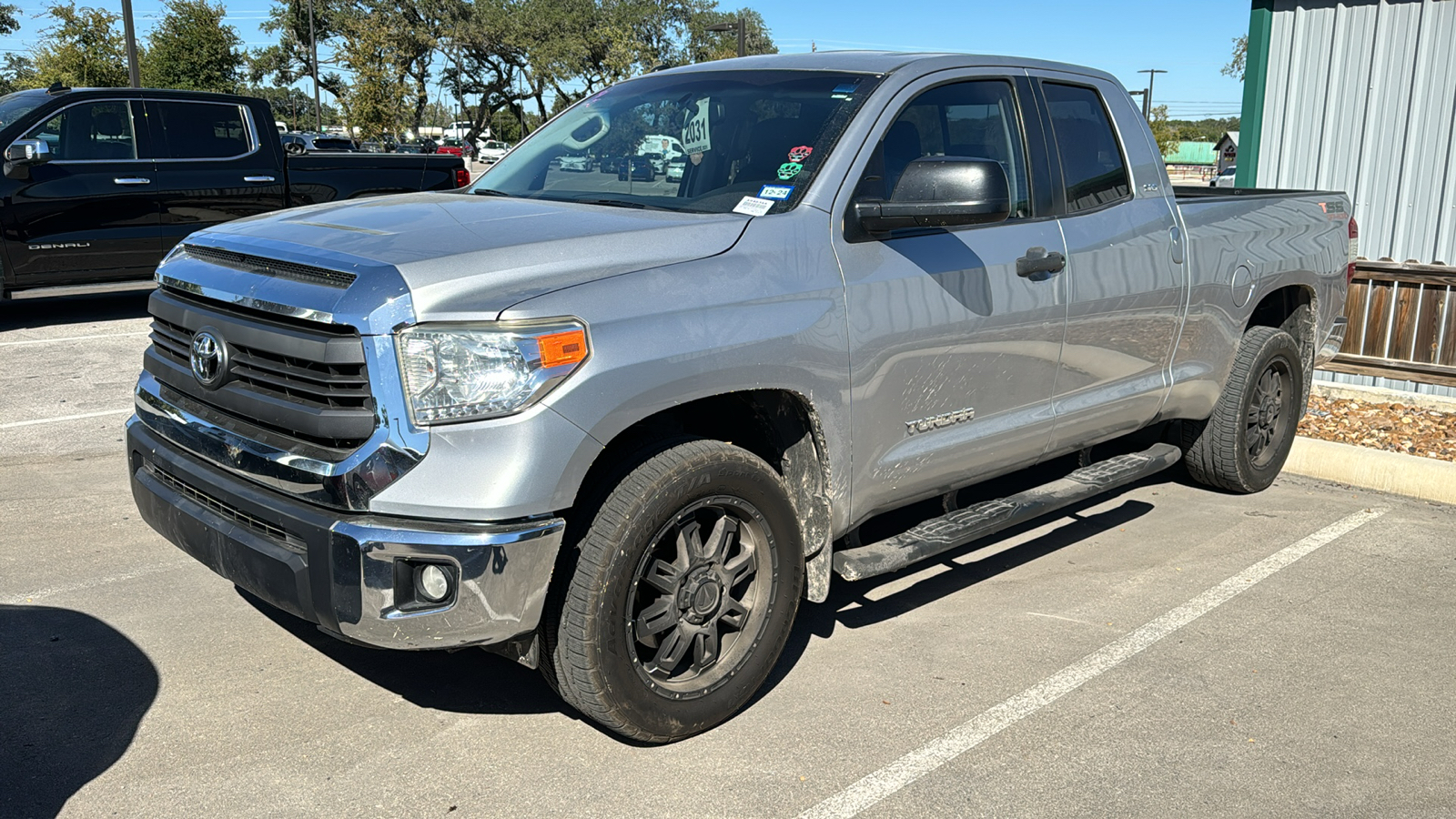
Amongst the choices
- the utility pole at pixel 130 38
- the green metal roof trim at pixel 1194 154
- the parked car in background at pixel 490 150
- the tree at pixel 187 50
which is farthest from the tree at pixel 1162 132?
the utility pole at pixel 130 38

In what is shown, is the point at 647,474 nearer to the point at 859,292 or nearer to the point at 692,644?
the point at 692,644

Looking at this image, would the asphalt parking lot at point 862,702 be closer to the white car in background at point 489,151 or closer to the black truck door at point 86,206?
the black truck door at point 86,206

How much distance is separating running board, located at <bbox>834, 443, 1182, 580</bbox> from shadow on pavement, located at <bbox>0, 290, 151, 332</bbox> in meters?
8.78

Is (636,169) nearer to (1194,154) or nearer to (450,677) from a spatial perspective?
(450,677)

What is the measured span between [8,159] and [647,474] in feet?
29.6

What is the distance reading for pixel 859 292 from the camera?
3.74m

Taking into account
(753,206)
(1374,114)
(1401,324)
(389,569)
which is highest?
(1374,114)

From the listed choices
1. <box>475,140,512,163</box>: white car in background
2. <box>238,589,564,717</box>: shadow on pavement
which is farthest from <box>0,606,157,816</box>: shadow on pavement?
<box>475,140,512,163</box>: white car in background

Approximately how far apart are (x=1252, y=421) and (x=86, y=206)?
30.9ft

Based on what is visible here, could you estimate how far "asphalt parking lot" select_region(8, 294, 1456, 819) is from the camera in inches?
127

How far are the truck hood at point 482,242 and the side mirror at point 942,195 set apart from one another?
0.48 metres

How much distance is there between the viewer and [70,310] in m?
11.4

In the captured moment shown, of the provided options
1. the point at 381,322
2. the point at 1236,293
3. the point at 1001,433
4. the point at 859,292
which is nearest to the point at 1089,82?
the point at 1236,293

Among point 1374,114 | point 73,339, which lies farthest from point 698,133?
point 73,339
